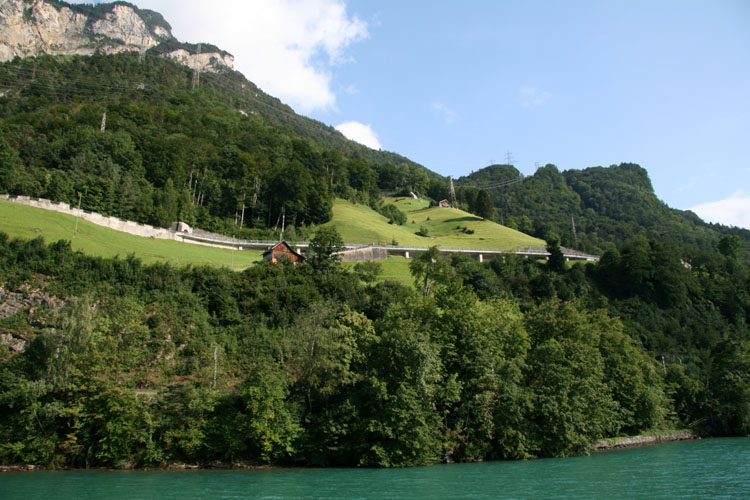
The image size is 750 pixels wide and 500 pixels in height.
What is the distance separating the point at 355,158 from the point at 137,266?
83384 mm

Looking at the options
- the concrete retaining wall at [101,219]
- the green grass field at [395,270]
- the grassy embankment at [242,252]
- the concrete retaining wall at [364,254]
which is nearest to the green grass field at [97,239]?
the grassy embankment at [242,252]

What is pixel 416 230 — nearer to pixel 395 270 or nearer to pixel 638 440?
pixel 395 270

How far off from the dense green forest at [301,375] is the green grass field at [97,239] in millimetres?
4151

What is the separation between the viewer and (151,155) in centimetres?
8006

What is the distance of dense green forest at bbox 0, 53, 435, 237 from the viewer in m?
65.1

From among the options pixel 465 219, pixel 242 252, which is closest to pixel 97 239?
pixel 242 252

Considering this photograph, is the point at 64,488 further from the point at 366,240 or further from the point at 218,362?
the point at 366,240

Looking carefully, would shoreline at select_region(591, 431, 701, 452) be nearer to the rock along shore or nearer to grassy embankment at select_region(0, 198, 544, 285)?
the rock along shore

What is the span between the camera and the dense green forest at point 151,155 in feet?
213

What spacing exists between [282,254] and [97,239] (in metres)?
18.5

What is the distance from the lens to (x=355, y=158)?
399 feet

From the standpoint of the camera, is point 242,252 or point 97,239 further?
point 242,252

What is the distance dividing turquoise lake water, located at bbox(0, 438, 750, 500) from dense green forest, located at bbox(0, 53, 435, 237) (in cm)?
4642

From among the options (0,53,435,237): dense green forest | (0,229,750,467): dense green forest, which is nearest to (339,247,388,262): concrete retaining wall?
(0,229,750,467): dense green forest
